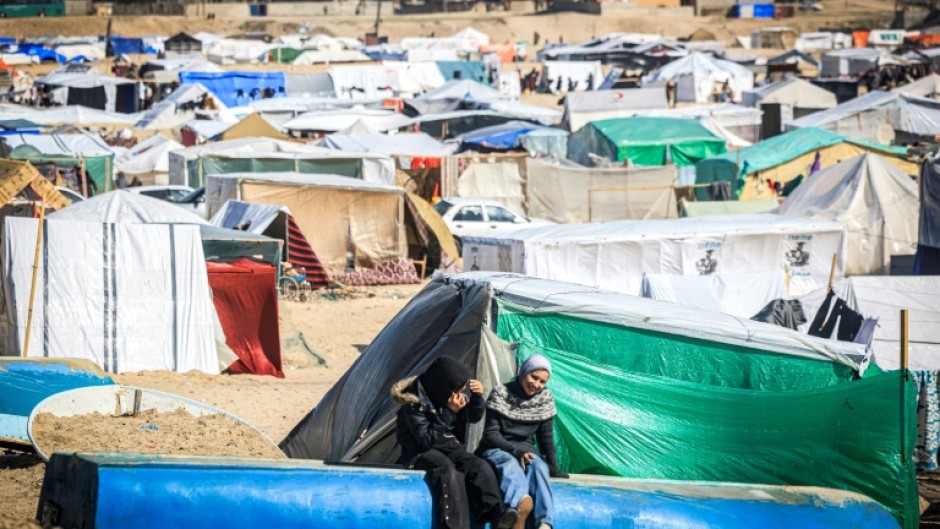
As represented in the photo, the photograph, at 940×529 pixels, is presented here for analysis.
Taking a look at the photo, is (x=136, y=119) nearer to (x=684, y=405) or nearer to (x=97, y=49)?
(x=97, y=49)

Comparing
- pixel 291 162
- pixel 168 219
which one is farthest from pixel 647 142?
pixel 168 219

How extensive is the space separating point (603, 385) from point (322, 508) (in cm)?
224

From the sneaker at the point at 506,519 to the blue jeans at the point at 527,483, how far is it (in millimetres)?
36

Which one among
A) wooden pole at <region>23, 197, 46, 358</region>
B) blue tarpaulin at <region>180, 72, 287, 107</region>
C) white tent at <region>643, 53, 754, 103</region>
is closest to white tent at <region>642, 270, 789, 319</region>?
wooden pole at <region>23, 197, 46, 358</region>

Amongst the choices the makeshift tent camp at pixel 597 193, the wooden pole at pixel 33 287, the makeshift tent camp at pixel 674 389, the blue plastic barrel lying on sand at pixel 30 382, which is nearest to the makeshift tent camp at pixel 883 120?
the makeshift tent camp at pixel 597 193

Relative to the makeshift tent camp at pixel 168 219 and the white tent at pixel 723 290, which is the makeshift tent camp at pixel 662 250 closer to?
the white tent at pixel 723 290

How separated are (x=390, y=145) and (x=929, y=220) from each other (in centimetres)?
1457

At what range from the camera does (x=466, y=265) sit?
694 inches

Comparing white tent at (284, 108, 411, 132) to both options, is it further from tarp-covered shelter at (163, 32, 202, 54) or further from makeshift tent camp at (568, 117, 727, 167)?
tarp-covered shelter at (163, 32, 202, 54)

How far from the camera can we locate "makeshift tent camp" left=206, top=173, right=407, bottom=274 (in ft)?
Answer: 67.3

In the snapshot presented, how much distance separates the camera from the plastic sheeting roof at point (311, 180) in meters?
20.6

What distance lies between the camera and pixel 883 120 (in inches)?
1342

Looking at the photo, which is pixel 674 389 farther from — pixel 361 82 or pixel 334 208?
pixel 361 82

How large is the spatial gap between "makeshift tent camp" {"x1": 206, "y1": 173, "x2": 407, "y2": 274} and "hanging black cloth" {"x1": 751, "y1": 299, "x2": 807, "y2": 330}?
9573 millimetres
